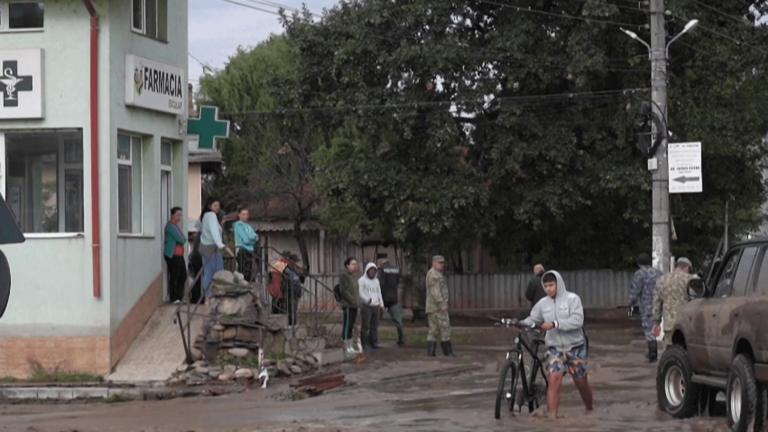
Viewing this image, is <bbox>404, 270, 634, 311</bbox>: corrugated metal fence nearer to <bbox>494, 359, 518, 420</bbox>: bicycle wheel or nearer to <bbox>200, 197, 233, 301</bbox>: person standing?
<bbox>200, 197, 233, 301</bbox>: person standing

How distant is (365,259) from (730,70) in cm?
1658

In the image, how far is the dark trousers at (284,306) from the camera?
19922mm

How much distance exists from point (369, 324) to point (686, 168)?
6.85 meters

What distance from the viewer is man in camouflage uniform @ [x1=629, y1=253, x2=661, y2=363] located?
19.8 metres

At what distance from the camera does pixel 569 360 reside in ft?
42.6

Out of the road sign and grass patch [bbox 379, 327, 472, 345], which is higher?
the road sign

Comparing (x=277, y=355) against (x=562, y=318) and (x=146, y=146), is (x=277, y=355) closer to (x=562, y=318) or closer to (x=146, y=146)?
(x=146, y=146)

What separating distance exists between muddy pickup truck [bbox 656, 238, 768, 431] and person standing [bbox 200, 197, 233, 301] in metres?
8.83

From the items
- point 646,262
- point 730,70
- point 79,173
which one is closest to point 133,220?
point 79,173

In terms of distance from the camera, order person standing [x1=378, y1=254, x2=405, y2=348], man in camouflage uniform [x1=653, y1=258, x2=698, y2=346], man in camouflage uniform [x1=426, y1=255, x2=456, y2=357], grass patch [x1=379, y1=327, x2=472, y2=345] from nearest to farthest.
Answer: man in camouflage uniform [x1=653, y1=258, x2=698, y2=346] < man in camouflage uniform [x1=426, y1=255, x2=456, y2=357] < person standing [x1=378, y1=254, x2=405, y2=348] < grass patch [x1=379, y1=327, x2=472, y2=345]

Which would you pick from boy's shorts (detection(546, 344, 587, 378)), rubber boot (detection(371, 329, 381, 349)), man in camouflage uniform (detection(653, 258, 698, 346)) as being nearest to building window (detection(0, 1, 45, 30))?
rubber boot (detection(371, 329, 381, 349))

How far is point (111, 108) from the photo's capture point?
60.3ft

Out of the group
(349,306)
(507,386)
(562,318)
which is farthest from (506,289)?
(562,318)

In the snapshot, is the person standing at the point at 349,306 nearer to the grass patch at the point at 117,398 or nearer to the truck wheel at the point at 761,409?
the grass patch at the point at 117,398
